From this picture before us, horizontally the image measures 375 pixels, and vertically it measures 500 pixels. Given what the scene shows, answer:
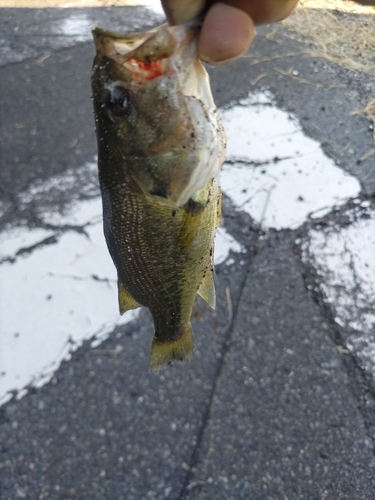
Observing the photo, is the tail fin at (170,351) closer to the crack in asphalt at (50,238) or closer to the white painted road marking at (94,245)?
the white painted road marking at (94,245)

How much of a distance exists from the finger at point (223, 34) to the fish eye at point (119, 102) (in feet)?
0.75

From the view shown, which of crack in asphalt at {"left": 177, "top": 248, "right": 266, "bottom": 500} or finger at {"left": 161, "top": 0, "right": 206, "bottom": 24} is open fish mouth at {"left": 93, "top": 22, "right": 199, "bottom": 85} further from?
crack in asphalt at {"left": 177, "top": 248, "right": 266, "bottom": 500}

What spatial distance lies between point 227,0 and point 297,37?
4276 mm

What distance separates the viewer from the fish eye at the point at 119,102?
114 cm

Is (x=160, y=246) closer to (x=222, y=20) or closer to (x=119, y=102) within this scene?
(x=119, y=102)

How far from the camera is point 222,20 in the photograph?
102cm

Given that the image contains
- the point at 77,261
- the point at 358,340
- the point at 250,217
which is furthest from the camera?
the point at 250,217

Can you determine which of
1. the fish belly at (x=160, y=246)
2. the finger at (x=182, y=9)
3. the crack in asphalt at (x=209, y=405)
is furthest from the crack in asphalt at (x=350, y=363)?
the finger at (x=182, y=9)

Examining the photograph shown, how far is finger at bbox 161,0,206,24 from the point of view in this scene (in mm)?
1006

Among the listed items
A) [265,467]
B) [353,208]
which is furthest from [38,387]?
[353,208]

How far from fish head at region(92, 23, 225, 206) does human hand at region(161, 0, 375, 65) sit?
4cm

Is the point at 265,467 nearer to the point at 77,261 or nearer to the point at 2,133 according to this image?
the point at 77,261

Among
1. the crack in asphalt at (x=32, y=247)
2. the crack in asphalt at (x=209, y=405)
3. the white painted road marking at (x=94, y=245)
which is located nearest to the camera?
the crack in asphalt at (x=209, y=405)

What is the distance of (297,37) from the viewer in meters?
4.83
